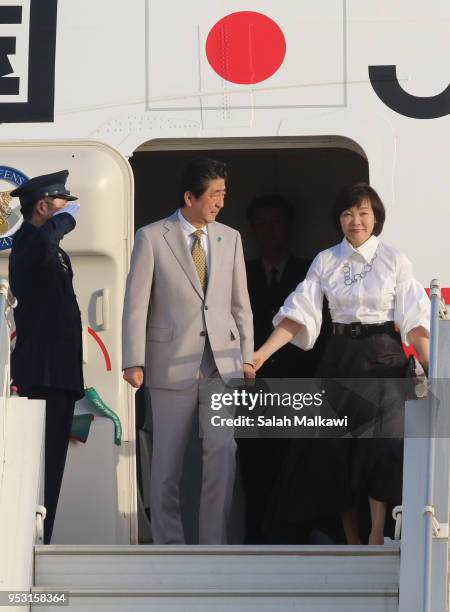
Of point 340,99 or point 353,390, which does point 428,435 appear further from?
point 340,99

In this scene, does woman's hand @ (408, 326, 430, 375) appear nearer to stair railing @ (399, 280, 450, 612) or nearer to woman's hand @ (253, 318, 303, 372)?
woman's hand @ (253, 318, 303, 372)

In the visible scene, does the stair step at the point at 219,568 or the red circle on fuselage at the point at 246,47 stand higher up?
the red circle on fuselage at the point at 246,47

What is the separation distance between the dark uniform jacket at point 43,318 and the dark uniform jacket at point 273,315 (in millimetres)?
1823

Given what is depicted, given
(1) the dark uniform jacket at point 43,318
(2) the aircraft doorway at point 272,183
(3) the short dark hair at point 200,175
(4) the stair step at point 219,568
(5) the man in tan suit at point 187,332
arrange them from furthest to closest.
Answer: (2) the aircraft doorway at point 272,183
(3) the short dark hair at point 200,175
(5) the man in tan suit at point 187,332
(1) the dark uniform jacket at point 43,318
(4) the stair step at point 219,568

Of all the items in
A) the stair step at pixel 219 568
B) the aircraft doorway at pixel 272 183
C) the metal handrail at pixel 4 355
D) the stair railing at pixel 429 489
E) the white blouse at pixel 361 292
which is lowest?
the stair step at pixel 219 568

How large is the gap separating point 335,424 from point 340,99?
66.7 inches

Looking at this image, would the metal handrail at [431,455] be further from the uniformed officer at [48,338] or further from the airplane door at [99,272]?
the airplane door at [99,272]

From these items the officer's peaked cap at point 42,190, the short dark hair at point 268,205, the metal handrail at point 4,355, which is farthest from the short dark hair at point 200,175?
the short dark hair at point 268,205

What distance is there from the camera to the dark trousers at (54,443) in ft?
20.6

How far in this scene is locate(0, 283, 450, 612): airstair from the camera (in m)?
5.27

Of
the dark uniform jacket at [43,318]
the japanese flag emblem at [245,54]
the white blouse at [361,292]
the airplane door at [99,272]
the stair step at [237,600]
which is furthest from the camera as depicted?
the japanese flag emblem at [245,54]

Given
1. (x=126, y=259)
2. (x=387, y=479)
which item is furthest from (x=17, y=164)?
(x=387, y=479)

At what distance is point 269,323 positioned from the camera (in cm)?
803

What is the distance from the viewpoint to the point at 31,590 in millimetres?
5531
